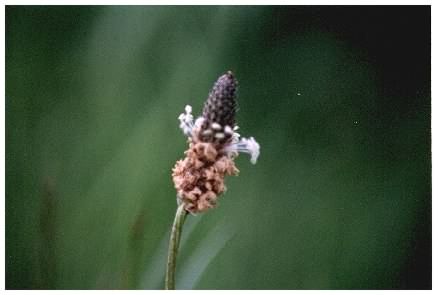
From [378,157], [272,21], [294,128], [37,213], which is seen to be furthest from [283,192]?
[37,213]

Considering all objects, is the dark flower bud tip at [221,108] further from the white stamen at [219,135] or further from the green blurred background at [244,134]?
the green blurred background at [244,134]

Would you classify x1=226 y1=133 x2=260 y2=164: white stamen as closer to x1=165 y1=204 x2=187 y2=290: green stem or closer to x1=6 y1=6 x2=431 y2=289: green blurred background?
x1=165 y1=204 x2=187 y2=290: green stem

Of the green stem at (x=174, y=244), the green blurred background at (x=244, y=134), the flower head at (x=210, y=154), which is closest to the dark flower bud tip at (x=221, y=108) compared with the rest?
the flower head at (x=210, y=154)

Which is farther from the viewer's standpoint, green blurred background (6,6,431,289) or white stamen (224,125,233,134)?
green blurred background (6,6,431,289)

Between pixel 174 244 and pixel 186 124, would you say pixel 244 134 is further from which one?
pixel 174 244

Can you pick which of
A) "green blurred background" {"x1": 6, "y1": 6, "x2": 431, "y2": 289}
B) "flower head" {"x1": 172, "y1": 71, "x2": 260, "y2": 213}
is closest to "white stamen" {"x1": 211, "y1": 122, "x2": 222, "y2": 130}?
"flower head" {"x1": 172, "y1": 71, "x2": 260, "y2": 213}
